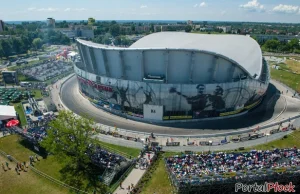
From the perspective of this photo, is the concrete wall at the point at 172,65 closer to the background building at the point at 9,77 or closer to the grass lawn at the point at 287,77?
the grass lawn at the point at 287,77

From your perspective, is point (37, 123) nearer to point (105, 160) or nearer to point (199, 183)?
point (105, 160)

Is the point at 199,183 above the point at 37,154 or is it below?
above

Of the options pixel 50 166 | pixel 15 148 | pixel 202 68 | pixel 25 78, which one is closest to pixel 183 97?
pixel 202 68

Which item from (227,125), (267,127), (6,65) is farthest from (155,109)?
(6,65)

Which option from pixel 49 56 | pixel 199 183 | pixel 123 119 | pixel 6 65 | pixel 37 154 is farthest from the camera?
pixel 49 56

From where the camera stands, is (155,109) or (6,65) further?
(6,65)

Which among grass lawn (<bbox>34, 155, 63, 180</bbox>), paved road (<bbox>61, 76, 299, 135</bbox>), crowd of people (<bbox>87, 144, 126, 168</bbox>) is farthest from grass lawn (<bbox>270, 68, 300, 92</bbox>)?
grass lawn (<bbox>34, 155, 63, 180</bbox>)

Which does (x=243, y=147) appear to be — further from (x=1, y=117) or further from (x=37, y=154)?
(x=1, y=117)

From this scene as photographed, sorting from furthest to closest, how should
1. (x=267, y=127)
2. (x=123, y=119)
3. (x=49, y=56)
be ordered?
(x=49, y=56) → (x=123, y=119) → (x=267, y=127)
